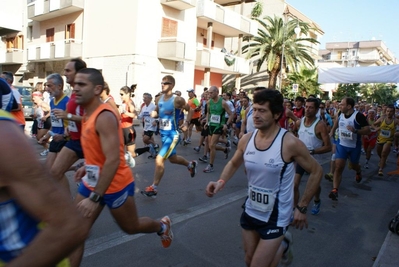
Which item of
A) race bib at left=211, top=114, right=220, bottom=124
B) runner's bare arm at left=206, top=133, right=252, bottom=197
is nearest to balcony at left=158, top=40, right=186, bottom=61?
race bib at left=211, top=114, right=220, bottom=124

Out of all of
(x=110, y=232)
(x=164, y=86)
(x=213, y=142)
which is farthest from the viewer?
(x=213, y=142)

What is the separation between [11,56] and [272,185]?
34.1m

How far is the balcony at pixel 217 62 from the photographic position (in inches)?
980

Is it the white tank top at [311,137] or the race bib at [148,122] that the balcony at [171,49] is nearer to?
the race bib at [148,122]

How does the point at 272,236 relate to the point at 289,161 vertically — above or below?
below

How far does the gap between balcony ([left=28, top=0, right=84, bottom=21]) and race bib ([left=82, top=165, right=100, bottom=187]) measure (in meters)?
23.5

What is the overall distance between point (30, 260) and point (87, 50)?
24.8 meters

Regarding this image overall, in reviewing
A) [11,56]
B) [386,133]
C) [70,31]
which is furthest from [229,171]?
[11,56]

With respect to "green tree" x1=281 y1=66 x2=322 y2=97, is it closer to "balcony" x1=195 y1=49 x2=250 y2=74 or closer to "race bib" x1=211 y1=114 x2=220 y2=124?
"balcony" x1=195 y1=49 x2=250 y2=74

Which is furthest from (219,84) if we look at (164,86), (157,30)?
(164,86)

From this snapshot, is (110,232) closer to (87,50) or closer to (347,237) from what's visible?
(347,237)

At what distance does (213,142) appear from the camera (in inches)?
333

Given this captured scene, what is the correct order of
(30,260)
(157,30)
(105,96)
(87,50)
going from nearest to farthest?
(30,260) < (105,96) < (157,30) < (87,50)

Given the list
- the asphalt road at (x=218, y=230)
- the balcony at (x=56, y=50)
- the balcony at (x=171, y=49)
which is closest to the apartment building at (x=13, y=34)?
the balcony at (x=56, y=50)
